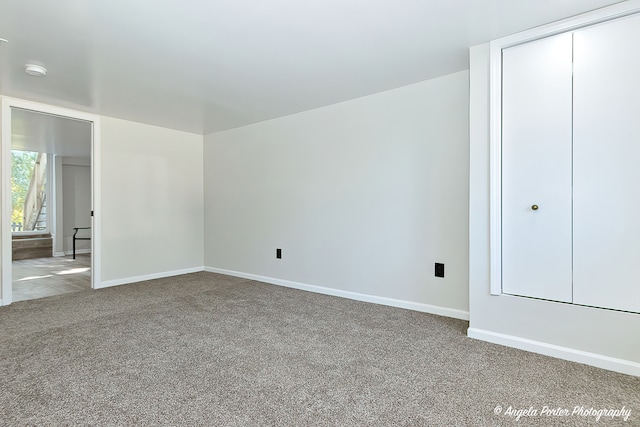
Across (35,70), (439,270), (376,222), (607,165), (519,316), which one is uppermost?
(35,70)

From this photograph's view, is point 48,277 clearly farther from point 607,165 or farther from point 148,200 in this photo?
point 607,165

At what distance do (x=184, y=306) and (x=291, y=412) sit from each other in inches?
81.0

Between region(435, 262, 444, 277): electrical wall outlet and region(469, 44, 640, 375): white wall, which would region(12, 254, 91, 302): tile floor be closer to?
region(435, 262, 444, 277): electrical wall outlet

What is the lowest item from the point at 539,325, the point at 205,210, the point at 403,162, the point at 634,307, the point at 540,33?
the point at 539,325

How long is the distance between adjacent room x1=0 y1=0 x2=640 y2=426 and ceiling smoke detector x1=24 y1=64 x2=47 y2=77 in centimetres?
2

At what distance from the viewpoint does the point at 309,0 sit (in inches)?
71.7

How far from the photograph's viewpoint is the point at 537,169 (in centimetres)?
218

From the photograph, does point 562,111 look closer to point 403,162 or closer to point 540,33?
Answer: point 540,33

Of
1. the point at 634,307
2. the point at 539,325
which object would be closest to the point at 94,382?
the point at 539,325

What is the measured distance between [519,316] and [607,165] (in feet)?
3.56

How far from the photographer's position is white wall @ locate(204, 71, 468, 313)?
285cm

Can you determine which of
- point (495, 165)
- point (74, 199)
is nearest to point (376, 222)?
point (495, 165)

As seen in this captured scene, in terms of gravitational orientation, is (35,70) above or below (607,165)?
above

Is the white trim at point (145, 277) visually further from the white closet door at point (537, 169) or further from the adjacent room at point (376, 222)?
the white closet door at point (537, 169)
